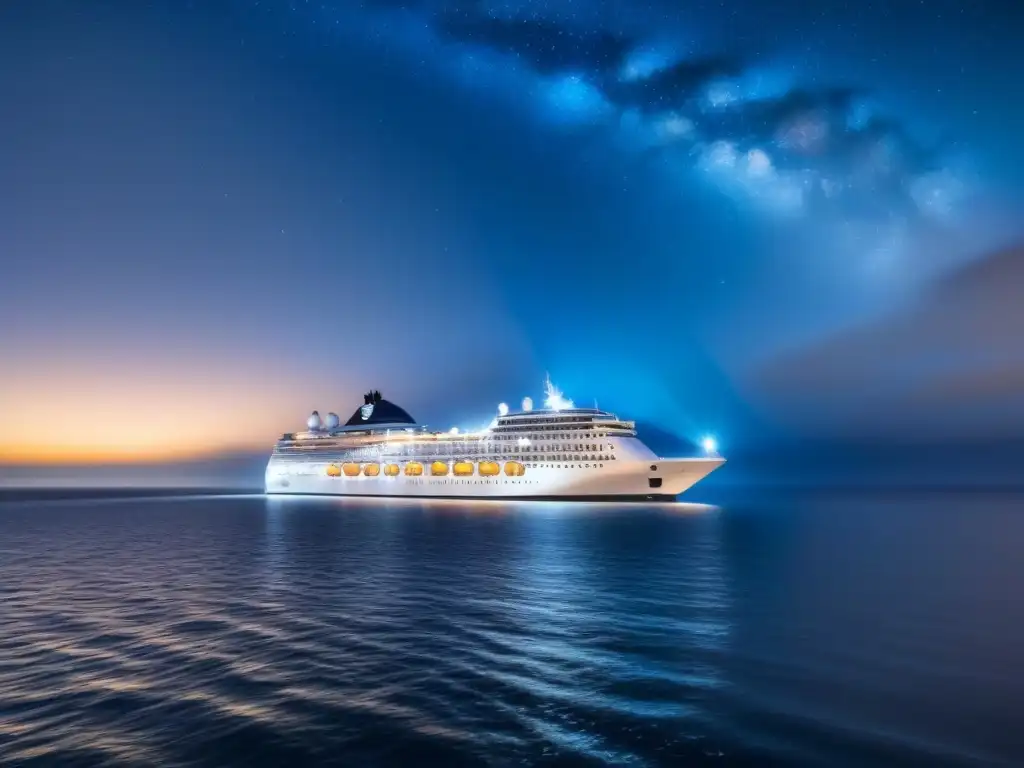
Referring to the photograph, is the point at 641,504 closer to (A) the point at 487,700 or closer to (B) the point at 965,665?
(B) the point at 965,665

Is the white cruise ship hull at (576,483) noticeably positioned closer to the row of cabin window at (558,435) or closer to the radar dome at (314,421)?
the row of cabin window at (558,435)

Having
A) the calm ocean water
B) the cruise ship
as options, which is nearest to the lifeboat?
the cruise ship

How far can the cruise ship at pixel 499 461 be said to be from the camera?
8750 centimetres

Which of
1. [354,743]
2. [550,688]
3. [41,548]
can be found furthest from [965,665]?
[41,548]

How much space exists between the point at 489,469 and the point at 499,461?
240cm

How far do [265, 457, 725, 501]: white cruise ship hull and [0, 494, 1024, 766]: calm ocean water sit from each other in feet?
156

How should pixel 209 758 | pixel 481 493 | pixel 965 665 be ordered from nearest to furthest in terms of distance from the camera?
1. pixel 209 758
2. pixel 965 665
3. pixel 481 493

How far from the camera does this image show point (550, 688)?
14961 mm

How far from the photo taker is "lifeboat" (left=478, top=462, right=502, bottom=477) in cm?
9806

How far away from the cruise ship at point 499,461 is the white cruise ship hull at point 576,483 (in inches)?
6.0

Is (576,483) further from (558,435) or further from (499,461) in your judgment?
(499,461)

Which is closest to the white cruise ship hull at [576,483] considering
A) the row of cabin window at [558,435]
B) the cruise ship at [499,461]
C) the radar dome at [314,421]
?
the cruise ship at [499,461]

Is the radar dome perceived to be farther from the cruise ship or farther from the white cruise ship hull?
the white cruise ship hull

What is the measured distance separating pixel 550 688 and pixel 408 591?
14554mm
